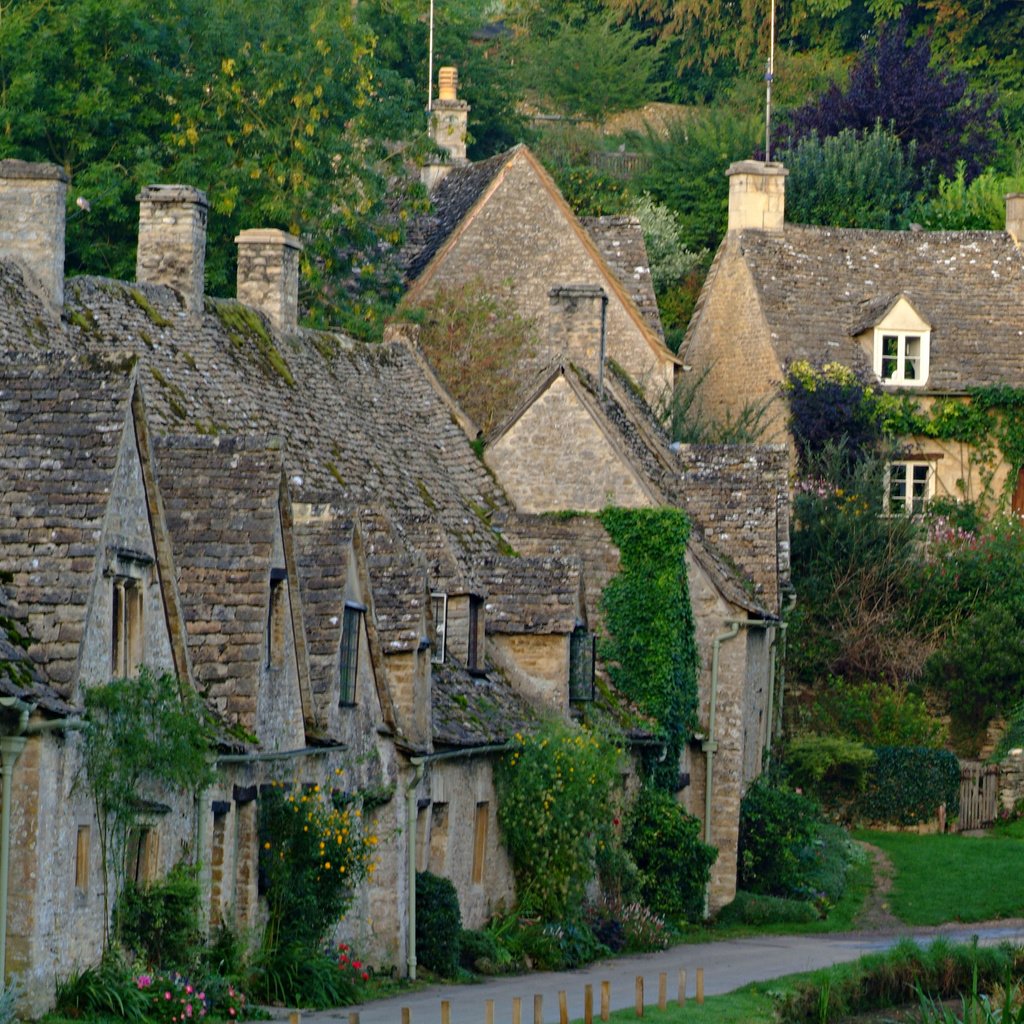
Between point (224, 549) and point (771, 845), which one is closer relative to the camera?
point (224, 549)

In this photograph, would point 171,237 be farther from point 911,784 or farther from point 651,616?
point 911,784

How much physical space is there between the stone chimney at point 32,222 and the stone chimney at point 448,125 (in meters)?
29.6

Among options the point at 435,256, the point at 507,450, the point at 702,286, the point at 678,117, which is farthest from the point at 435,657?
the point at 678,117

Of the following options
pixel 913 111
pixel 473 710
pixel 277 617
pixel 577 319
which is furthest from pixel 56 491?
pixel 913 111

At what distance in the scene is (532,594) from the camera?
36.1 meters

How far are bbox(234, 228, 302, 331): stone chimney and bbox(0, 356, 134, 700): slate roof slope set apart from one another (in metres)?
15.7

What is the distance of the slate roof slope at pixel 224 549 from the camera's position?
85.3 ft

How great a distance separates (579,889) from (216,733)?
10.5 m

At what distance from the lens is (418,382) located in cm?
4216

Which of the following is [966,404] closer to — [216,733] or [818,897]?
[818,897]

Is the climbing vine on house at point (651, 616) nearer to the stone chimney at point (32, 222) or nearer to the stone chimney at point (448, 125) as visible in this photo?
the stone chimney at point (32, 222)

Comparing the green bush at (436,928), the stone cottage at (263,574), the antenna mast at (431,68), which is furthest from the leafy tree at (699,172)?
the green bush at (436,928)

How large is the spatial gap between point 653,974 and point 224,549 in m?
8.84

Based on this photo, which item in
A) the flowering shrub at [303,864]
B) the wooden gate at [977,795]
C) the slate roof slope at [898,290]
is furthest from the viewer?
the slate roof slope at [898,290]
